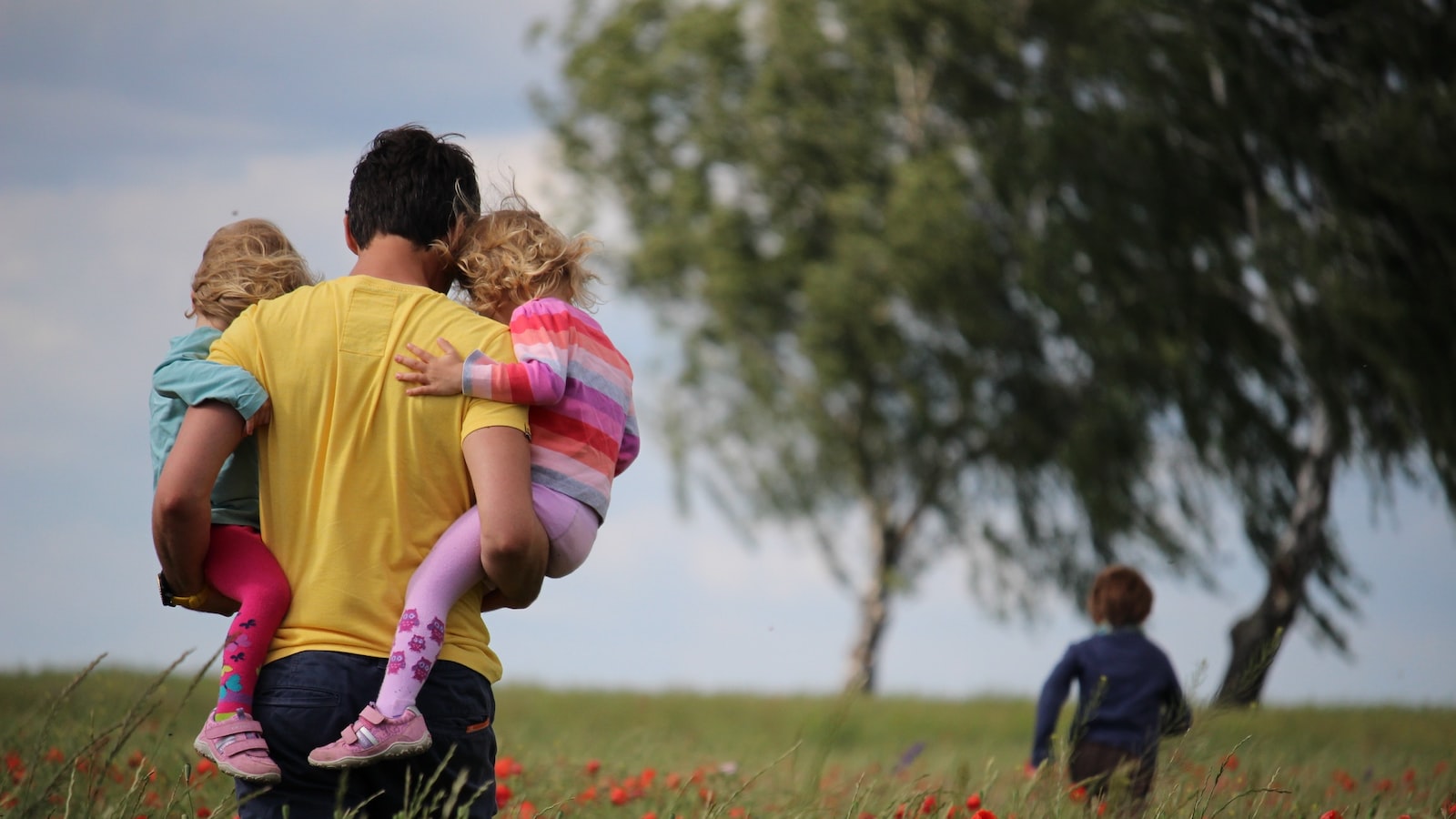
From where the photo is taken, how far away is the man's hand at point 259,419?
2.34 meters

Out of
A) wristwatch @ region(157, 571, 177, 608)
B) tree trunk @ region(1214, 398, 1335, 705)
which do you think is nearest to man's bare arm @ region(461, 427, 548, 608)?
wristwatch @ region(157, 571, 177, 608)

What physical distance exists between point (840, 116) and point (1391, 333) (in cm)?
808

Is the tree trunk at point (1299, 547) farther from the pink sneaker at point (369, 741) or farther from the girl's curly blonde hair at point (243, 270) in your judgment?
the pink sneaker at point (369, 741)

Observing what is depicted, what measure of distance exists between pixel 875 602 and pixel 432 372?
53.1 ft

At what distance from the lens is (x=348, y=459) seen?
2359 millimetres

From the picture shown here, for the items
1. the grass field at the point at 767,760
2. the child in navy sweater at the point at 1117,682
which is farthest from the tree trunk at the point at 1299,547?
the child in navy sweater at the point at 1117,682

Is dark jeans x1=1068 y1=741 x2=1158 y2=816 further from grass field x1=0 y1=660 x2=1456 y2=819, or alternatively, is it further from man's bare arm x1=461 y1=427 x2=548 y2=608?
man's bare arm x1=461 y1=427 x2=548 y2=608

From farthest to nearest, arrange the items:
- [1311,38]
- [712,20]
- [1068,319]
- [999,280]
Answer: [712,20]
[999,280]
[1068,319]
[1311,38]

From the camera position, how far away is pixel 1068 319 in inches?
555

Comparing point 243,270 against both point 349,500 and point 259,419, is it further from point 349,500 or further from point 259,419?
point 349,500

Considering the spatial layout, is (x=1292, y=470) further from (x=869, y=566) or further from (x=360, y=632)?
(x=360, y=632)

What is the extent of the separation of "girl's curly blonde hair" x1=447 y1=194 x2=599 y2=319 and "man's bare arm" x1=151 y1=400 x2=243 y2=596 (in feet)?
1.90

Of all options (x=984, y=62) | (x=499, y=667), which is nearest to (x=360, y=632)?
(x=499, y=667)

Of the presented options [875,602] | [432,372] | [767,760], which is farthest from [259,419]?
[875,602]
